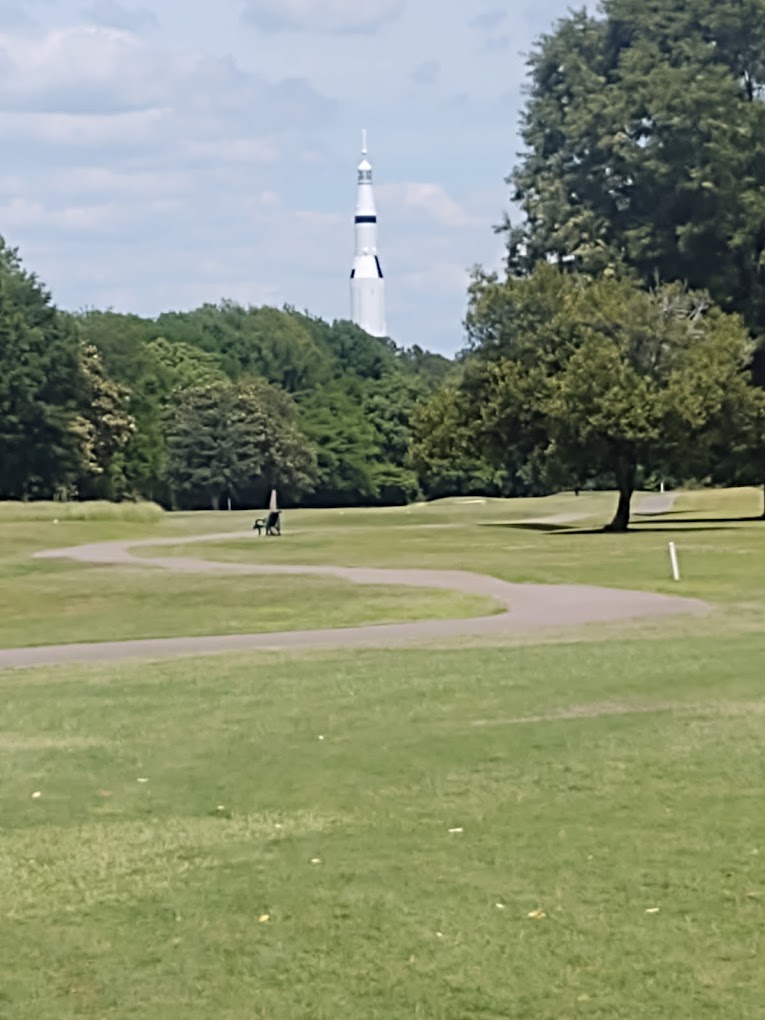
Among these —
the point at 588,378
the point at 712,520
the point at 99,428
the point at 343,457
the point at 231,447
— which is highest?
the point at 588,378

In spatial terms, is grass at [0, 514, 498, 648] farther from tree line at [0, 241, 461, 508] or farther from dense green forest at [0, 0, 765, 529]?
tree line at [0, 241, 461, 508]

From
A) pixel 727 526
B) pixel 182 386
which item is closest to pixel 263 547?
pixel 727 526

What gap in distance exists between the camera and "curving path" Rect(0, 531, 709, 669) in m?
24.0

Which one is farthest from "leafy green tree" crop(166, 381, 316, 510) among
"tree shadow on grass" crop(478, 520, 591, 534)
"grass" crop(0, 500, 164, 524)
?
"tree shadow on grass" crop(478, 520, 591, 534)

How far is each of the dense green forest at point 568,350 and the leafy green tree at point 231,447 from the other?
0.52 ft

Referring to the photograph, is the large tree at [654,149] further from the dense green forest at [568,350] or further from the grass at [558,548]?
the grass at [558,548]

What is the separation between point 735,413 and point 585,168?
21431 mm

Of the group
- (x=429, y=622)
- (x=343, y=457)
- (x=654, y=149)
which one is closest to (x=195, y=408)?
(x=343, y=457)

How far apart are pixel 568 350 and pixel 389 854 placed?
51.6 m

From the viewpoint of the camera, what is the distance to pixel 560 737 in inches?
544

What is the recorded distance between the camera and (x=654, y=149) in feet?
242

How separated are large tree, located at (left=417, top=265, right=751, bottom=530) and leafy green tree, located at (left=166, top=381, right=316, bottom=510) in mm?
51695

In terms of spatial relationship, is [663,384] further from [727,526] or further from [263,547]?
[263,547]

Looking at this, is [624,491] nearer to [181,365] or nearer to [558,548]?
[558,548]
